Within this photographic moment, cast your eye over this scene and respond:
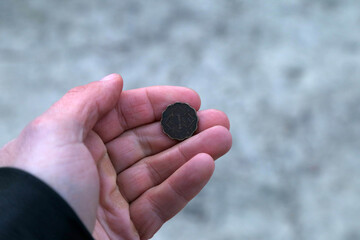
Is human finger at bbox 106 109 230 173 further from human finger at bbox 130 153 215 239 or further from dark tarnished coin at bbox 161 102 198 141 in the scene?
human finger at bbox 130 153 215 239

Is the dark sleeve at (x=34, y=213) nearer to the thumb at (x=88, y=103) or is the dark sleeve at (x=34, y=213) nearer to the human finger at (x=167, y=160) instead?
the thumb at (x=88, y=103)

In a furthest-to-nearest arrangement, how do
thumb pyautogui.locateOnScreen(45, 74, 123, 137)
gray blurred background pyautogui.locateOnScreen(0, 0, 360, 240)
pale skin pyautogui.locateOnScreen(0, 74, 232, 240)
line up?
1. gray blurred background pyautogui.locateOnScreen(0, 0, 360, 240)
2. thumb pyautogui.locateOnScreen(45, 74, 123, 137)
3. pale skin pyautogui.locateOnScreen(0, 74, 232, 240)

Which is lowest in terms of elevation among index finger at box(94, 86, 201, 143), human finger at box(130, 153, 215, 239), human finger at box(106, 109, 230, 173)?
human finger at box(130, 153, 215, 239)

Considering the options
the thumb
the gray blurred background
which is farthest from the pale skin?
the gray blurred background

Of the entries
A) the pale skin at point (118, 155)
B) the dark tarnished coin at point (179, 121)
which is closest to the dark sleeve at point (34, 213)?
the pale skin at point (118, 155)

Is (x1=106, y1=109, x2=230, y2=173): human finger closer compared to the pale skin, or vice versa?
the pale skin

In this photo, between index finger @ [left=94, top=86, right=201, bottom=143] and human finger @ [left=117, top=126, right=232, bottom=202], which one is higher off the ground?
index finger @ [left=94, top=86, right=201, bottom=143]

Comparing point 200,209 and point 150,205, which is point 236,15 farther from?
point 150,205

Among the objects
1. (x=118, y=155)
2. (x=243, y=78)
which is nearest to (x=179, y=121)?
(x=118, y=155)
